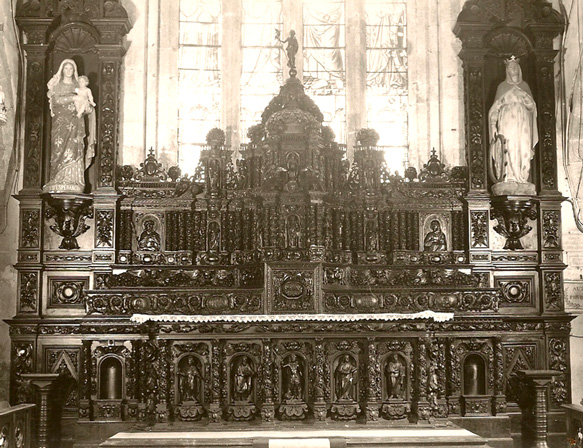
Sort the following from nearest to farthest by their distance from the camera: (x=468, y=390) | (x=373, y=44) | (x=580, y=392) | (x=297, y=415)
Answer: (x=297, y=415)
(x=468, y=390)
(x=580, y=392)
(x=373, y=44)

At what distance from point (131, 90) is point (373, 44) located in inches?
164

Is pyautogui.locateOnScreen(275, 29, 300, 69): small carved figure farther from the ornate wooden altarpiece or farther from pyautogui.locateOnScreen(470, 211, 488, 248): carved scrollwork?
pyautogui.locateOnScreen(470, 211, 488, 248): carved scrollwork

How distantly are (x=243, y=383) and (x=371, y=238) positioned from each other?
316 cm

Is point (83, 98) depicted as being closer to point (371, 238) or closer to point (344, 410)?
point (371, 238)

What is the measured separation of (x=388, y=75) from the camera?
13500mm

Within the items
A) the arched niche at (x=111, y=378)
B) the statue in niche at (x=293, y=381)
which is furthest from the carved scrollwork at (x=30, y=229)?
the statue in niche at (x=293, y=381)

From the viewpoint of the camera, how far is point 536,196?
12656 millimetres

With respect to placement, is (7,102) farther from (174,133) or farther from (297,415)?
(297,415)

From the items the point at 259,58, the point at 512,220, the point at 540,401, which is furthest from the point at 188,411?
the point at 259,58

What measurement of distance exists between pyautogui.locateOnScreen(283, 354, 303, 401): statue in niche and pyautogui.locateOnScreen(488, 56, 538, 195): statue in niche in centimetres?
439

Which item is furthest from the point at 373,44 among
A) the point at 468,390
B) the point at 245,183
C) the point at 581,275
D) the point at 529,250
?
the point at 468,390

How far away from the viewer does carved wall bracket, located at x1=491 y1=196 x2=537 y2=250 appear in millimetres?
12594

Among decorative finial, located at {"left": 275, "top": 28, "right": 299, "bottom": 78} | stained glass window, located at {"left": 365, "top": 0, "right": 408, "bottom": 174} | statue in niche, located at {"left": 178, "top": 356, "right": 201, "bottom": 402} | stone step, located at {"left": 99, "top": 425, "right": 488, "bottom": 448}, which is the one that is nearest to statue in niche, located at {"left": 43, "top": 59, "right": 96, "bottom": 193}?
decorative finial, located at {"left": 275, "top": 28, "right": 299, "bottom": 78}

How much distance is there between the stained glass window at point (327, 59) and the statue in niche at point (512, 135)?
2.50 metres
